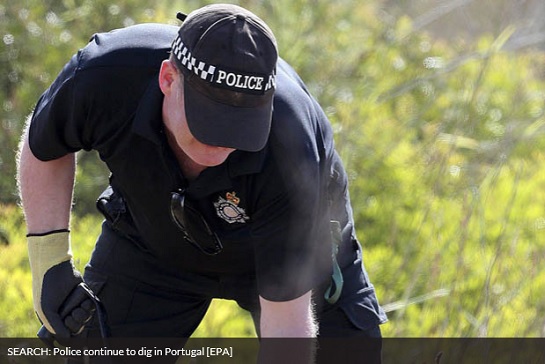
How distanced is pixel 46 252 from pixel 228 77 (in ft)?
2.95

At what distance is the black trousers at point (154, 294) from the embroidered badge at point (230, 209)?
1.29ft

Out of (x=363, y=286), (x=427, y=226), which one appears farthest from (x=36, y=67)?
(x=363, y=286)

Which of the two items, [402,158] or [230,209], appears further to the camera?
[402,158]

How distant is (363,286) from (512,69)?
16.3 feet

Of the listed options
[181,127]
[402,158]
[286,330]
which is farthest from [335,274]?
[402,158]

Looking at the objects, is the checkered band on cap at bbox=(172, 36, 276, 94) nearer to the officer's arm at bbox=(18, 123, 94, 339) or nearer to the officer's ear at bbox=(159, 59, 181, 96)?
the officer's ear at bbox=(159, 59, 181, 96)

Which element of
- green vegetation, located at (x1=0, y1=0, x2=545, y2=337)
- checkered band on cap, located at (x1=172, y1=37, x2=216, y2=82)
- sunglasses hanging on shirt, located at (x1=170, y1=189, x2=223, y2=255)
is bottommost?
green vegetation, located at (x1=0, y1=0, x2=545, y2=337)

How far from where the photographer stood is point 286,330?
2578 millimetres

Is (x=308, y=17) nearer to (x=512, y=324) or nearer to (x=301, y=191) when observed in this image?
(x=512, y=324)

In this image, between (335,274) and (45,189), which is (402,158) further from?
(45,189)

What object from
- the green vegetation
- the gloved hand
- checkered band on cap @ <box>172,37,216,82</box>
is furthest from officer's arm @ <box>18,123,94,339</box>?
the green vegetation

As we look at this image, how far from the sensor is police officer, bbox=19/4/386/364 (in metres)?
2.40

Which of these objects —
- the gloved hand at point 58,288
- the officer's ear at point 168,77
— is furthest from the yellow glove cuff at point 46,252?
the officer's ear at point 168,77

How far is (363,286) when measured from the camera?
3.06 metres
